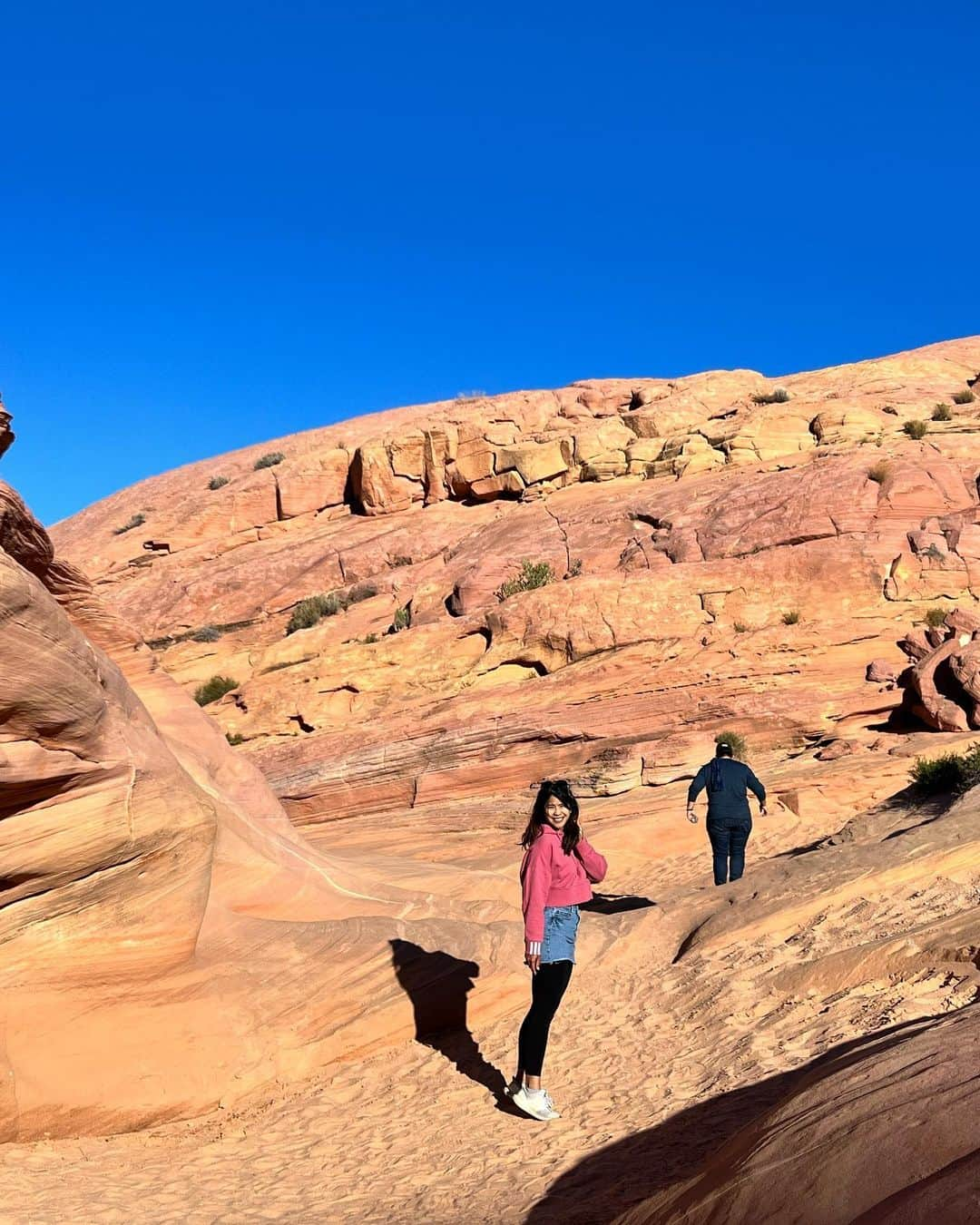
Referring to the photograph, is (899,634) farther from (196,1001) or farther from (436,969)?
(196,1001)

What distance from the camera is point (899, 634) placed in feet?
60.4

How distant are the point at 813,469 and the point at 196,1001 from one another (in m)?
18.9

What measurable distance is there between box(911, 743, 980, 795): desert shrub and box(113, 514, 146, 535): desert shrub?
35351 millimetres

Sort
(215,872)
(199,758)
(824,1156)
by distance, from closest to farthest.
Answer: (824,1156) → (215,872) → (199,758)

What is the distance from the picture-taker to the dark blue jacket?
36.4ft

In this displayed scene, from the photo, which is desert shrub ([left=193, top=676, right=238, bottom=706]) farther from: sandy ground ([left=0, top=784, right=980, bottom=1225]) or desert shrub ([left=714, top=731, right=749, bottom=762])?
sandy ground ([left=0, top=784, right=980, bottom=1225])

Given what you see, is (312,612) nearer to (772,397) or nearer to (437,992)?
(772,397)

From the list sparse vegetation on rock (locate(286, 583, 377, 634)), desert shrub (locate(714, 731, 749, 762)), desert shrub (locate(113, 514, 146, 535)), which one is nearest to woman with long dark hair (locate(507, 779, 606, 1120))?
desert shrub (locate(714, 731, 749, 762))

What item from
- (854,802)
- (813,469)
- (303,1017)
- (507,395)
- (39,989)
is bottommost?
(854,802)

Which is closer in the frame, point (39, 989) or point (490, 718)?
point (39, 989)

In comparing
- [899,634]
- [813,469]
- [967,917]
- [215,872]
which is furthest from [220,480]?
[967,917]

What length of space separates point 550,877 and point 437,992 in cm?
231

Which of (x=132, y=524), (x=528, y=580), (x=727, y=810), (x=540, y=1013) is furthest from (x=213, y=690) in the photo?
(x=132, y=524)

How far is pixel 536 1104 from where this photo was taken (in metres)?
5.92
